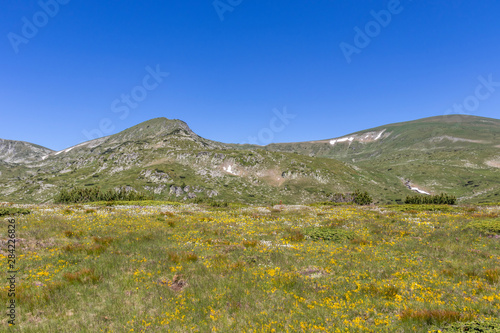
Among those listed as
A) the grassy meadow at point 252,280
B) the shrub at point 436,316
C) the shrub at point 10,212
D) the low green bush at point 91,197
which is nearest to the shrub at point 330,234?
the grassy meadow at point 252,280

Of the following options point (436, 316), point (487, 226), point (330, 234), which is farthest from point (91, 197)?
point (487, 226)

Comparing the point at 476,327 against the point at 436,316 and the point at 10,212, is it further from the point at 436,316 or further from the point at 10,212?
the point at 10,212

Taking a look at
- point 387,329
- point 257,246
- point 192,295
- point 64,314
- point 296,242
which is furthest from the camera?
point 296,242

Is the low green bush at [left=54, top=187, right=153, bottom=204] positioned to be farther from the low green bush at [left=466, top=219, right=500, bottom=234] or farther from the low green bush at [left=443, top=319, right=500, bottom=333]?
the low green bush at [left=443, top=319, right=500, bottom=333]

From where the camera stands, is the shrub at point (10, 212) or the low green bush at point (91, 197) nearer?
the shrub at point (10, 212)

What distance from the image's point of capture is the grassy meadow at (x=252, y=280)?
782 centimetres

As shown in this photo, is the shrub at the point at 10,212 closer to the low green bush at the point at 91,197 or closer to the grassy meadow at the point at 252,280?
the grassy meadow at the point at 252,280

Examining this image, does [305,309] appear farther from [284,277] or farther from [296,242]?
[296,242]

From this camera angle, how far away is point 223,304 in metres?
8.96

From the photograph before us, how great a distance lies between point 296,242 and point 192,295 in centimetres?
945

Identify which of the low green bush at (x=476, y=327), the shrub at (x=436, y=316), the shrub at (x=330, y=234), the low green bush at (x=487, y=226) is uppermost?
the low green bush at (x=487, y=226)

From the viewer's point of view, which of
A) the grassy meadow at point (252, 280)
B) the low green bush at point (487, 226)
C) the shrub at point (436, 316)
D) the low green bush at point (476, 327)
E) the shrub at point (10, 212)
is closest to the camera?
the low green bush at point (476, 327)

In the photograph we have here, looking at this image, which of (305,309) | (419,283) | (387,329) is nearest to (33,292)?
(305,309)

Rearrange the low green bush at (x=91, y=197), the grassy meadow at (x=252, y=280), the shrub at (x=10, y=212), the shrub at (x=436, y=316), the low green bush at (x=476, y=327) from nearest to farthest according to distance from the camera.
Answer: the low green bush at (x=476, y=327), the shrub at (x=436, y=316), the grassy meadow at (x=252, y=280), the shrub at (x=10, y=212), the low green bush at (x=91, y=197)
